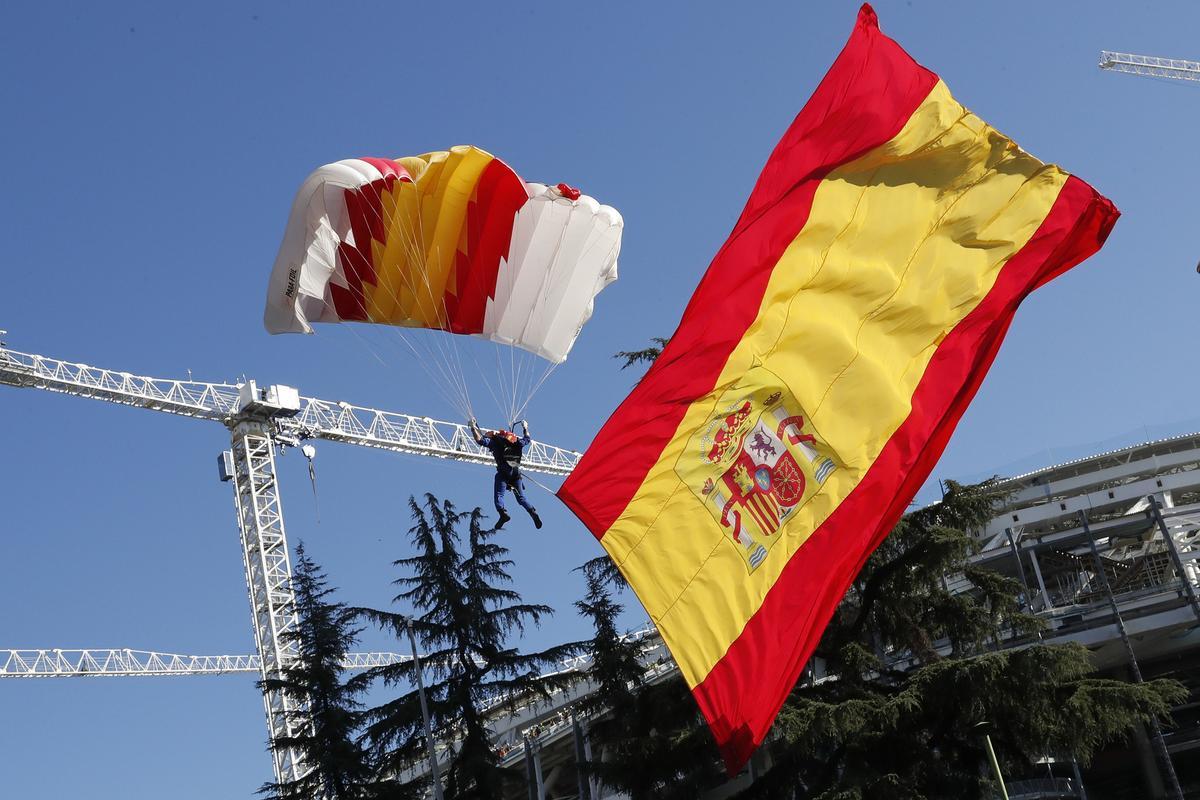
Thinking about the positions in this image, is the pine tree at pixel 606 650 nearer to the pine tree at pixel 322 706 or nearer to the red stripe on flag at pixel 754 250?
the pine tree at pixel 322 706

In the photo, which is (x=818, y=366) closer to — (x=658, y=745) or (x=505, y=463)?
(x=505, y=463)

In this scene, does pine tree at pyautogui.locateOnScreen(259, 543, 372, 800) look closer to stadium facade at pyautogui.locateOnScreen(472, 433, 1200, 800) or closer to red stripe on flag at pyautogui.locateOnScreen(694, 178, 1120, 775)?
stadium facade at pyautogui.locateOnScreen(472, 433, 1200, 800)

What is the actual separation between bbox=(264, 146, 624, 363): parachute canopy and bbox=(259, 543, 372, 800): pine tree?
7.60 meters

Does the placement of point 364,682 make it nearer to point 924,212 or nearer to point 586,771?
point 586,771

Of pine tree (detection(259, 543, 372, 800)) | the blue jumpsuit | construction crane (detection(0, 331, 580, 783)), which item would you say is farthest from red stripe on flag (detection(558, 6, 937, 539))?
construction crane (detection(0, 331, 580, 783))

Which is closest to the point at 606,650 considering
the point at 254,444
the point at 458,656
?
the point at 458,656

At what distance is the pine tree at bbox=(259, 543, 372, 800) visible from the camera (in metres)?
24.6

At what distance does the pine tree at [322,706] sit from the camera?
80.7 ft

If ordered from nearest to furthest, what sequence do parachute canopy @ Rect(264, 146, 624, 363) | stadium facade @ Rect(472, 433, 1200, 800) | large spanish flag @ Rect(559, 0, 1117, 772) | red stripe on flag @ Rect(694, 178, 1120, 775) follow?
1. red stripe on flag @ Rect(694, 178, 1120, 775)
2. large spanish flag @ Rect(559, 0, 1117, 772)
3. parachute canopy @ Rect(264, 146, 624, 363)
4. stadium facade @ Rect(472, 433, 1200, 800)

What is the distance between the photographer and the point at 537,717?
33250 millimetres

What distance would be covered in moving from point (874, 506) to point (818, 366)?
1402mm

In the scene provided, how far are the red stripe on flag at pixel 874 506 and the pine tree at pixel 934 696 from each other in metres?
6.57

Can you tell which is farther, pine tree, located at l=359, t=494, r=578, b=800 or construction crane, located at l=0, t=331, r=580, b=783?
construction crane, located at l=0, t=331, r=580, b=783

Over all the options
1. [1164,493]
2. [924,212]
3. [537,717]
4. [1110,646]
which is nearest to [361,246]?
[924,212]
